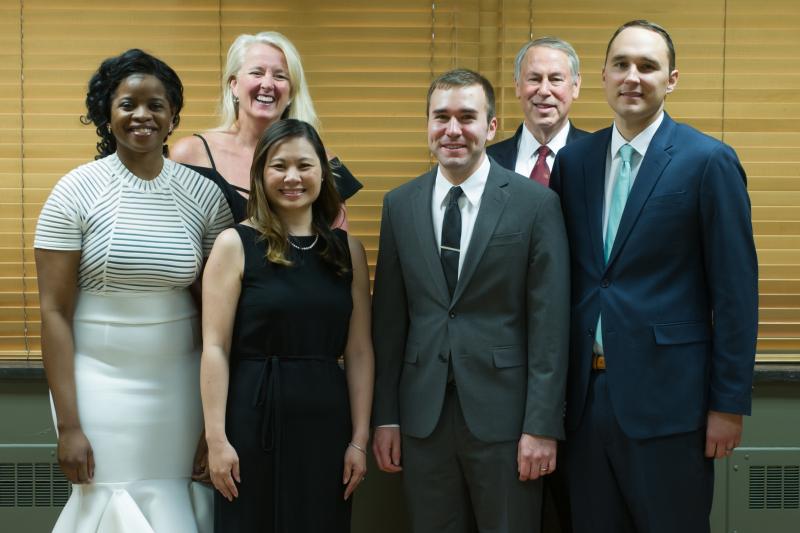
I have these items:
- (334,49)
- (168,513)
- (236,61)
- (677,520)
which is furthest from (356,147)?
(677,520)

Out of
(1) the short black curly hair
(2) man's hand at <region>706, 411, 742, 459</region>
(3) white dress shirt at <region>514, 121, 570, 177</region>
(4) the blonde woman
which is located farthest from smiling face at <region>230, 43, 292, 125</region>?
(2) man's hand at <region>706, 411, 742, 459</region>

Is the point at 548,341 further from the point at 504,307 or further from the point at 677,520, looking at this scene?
the point at 677,520

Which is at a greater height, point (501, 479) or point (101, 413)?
point (101, 413)

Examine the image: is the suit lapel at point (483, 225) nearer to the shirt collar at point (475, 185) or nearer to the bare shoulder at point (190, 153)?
the shirt collar at point (475, 185)

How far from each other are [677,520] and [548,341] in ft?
1.82

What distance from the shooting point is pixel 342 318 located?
7.91ft

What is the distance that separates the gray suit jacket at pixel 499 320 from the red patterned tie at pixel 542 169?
0.51 m

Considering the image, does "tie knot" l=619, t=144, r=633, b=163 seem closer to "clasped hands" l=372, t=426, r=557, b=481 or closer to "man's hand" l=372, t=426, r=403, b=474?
"clasped hands" l=372, t=426, r=557, b=481

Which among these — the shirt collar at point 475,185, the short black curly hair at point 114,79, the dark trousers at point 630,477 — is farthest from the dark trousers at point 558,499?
the short black curly hair at point 114,79

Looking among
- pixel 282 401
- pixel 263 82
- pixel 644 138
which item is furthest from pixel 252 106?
pixel 644 138

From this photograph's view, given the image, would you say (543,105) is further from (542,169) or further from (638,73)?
(638,73)

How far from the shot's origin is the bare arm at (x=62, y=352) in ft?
7.52

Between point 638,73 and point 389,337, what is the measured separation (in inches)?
38.0

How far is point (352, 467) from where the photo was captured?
7.93ft
